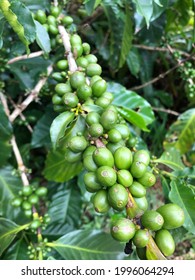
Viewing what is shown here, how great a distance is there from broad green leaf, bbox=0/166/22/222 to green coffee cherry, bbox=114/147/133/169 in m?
0.82

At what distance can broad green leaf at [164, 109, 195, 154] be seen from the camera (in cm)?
197

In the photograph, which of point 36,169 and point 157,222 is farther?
point 36,169

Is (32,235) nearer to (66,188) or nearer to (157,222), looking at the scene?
(66,188)

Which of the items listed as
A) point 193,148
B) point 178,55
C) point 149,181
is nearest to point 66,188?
point 193,148

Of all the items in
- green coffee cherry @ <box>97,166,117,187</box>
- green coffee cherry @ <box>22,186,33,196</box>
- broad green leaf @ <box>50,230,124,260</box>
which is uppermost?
green coffee cherry @ <box>97,166,117,187</box>

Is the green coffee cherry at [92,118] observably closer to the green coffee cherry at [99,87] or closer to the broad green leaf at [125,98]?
the green coffee cherry at [99,87]

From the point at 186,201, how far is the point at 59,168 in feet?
2.27

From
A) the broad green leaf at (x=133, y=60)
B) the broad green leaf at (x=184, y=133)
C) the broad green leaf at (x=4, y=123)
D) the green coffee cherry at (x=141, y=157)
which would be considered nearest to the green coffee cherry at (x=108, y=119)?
the green coffee cherry at (x=141, y=157)

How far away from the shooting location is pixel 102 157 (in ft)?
2.72

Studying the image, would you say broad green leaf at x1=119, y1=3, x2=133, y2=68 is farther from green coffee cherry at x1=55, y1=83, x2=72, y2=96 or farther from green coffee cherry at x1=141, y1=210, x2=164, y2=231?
green coffee cherry at x1=141, y1=210, x2=164, y2=231

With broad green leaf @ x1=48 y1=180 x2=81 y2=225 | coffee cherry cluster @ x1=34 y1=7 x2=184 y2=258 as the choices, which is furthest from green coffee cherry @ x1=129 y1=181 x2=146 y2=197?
broad green leaf @ x1=48 y1=180 x2=81 y2=225

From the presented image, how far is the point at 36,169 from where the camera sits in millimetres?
2572
